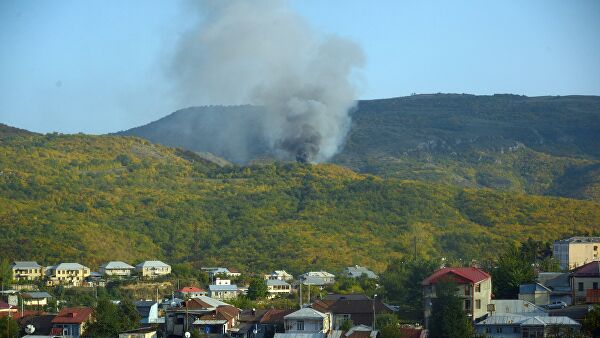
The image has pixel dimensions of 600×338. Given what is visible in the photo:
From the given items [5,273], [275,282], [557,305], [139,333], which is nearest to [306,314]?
[139,333]

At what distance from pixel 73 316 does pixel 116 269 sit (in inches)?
1189

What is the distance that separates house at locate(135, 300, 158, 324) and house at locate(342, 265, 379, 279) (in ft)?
78.2

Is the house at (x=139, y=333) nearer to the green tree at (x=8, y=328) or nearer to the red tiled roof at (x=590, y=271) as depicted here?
the green tree at (x=8, y=328)

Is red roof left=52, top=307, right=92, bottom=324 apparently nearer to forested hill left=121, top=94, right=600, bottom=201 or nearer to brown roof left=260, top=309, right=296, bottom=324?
brown roof left=260, top=309, right=296, bottom=324

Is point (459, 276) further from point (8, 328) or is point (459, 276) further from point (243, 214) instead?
point (243, 214)

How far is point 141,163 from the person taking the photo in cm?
13538

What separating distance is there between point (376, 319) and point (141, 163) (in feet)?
263

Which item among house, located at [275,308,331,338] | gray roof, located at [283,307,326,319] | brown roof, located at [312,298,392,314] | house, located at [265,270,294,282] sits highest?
house, located at [265,270,294,282]

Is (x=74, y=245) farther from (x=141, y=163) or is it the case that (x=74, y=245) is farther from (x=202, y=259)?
(x=141, y=163)

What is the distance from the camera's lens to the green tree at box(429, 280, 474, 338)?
53.3 meters

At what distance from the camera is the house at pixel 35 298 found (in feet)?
247

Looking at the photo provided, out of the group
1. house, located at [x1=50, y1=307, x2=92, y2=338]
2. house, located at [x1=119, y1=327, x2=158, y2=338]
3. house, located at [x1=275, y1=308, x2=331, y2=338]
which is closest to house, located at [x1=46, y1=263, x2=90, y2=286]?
house, located at [x1=50, y1=307, x2=92, y2=338]

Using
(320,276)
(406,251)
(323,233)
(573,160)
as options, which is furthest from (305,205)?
(573,160)

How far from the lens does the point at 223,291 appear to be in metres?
79.4
